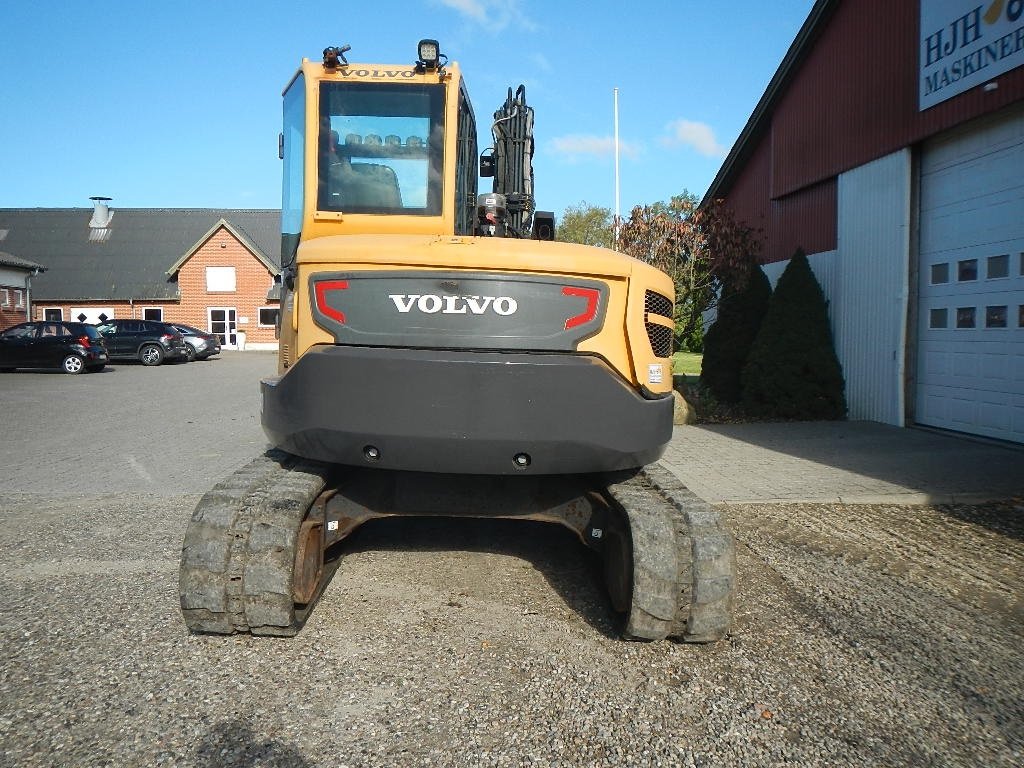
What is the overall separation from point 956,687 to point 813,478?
4.72 meters

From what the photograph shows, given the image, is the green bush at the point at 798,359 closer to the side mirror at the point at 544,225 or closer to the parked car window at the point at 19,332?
the side mirror at the point at 544,225

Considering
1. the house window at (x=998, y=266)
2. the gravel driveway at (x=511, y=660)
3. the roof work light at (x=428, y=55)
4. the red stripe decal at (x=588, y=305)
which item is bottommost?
the gravel driveway at (x=511, y=660)

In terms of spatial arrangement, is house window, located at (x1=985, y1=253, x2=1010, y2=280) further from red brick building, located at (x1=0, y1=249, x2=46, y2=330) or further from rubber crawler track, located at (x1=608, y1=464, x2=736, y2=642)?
red brick building, located at (x1=0, y1=249, x2=46, y2=330)

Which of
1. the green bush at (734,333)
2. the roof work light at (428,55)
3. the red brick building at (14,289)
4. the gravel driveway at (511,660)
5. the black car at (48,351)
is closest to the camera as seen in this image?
the gravel driveway at (511,660)

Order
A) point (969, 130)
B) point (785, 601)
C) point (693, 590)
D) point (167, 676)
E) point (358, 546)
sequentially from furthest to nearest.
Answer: point (969, 130) → point (358, 546) → point (785, 601) → point (693, 590) → point (167, 676)

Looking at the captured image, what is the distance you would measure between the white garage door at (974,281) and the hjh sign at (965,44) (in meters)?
0.56

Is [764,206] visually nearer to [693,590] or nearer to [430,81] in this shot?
[430,81]

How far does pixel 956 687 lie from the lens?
3.53m

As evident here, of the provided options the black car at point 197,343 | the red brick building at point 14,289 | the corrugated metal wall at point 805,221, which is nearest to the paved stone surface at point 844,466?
the corrugated metal wall at point 805,221

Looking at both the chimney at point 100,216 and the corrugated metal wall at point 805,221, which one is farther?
the chimney at point 100,216

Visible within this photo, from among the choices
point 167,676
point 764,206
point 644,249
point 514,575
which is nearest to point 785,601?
point 514,575

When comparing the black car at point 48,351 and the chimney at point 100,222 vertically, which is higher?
the chimney at point 100,222

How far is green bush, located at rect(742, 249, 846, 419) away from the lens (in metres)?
12.8

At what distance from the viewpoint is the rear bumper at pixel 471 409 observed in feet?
11.8
